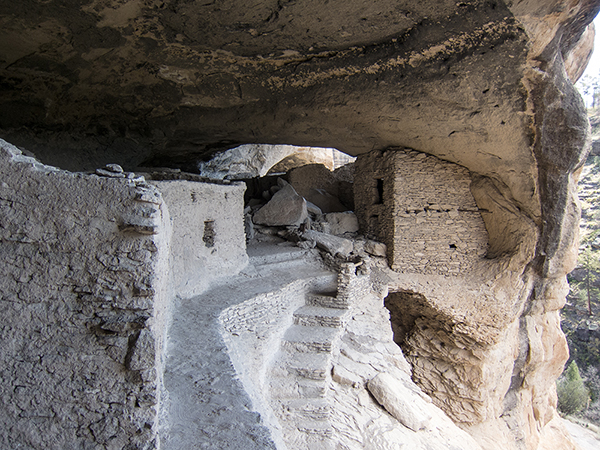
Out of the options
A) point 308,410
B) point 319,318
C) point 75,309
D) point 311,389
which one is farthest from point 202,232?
point 75,309

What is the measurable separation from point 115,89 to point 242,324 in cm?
399

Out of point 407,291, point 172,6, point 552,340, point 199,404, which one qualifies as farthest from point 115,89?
point 552,340

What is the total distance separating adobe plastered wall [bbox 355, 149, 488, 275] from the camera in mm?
7391

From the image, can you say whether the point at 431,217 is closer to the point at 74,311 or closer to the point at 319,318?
the point at 319,318

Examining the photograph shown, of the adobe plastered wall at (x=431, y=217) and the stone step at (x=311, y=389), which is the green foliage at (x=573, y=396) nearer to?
the adobe plastered wall at (x=431, y=217)

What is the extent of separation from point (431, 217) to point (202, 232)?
4.47 meters

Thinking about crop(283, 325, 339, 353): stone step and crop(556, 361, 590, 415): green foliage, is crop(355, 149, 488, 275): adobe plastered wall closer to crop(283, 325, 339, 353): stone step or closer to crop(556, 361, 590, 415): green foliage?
crop(283, 325, 339, 353): stone step

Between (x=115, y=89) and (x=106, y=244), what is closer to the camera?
(x=106, y=244)

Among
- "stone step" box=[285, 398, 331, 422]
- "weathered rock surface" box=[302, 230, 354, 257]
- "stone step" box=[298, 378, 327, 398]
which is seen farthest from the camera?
"weathered rock surface" box=[302, 230, 354, 257]

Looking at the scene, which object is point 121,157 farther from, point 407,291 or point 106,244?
point 407,291

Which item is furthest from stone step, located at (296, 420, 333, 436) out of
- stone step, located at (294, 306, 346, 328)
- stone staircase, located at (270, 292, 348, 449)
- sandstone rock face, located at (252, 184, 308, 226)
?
sandstone rock face, located at (252, 184, 308, 226)

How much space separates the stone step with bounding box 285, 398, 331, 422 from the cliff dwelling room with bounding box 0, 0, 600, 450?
2 centimetres

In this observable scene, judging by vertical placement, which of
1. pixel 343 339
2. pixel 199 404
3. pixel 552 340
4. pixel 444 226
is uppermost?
pixel 444 226

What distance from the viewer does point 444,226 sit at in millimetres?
7387
